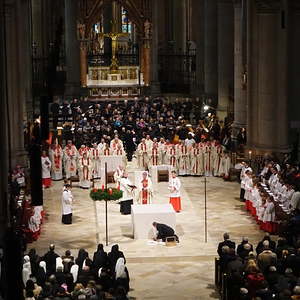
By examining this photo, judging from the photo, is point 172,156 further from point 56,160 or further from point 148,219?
point 148,219

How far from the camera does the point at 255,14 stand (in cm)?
4138

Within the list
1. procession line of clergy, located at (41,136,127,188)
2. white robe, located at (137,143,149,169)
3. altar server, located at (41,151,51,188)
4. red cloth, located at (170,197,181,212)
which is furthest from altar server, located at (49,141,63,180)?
red cloth, located at (170,197,181,212)

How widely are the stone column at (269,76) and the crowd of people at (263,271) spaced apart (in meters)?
14.2

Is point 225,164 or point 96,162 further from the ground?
point 96,162

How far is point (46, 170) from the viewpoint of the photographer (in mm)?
41250

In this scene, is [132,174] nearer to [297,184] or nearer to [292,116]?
[292,116]

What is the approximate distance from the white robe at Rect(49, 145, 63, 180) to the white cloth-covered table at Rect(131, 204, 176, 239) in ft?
34.9

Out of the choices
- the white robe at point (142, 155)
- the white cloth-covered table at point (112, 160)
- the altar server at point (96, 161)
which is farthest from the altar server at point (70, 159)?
the white robe at point (142, 155)

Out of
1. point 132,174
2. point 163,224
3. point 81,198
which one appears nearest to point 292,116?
point 132,174

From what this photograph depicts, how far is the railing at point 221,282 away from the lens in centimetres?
2552

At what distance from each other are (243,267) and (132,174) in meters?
18.8

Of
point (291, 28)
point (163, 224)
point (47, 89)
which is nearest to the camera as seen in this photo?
point (47, 89)

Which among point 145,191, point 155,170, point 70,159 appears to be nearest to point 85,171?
point 70,159

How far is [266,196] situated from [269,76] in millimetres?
8579
